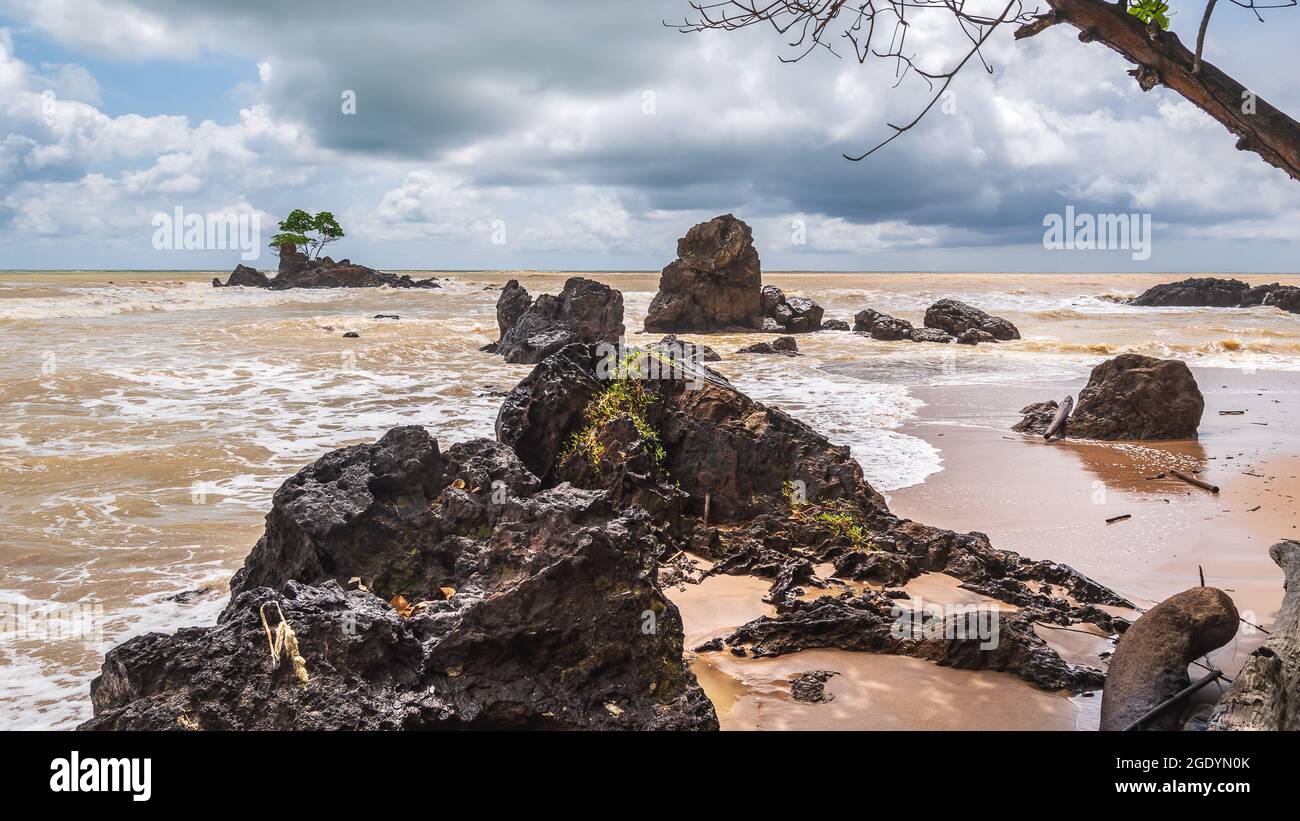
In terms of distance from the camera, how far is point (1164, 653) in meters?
3.10

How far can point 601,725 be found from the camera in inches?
113

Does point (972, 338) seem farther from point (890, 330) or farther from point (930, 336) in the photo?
point (890, 330)

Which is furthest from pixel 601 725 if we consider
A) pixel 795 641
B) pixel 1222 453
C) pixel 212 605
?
pixel 1222 453

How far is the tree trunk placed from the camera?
10.4 ft

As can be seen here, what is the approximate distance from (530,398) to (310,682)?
128 inches

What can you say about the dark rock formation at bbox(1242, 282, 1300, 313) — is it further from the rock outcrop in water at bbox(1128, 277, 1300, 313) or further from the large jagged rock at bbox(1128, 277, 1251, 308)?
the large jagged rock at bbox(1128, 277, 1251, 308)

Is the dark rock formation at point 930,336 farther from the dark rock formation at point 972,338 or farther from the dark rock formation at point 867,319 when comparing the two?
the dark rock formation at point 867,319

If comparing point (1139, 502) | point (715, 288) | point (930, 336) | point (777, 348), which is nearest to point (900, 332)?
point (930, 336)

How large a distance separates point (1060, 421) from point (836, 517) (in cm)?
618

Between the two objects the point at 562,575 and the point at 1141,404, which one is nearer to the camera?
the point at 562,575

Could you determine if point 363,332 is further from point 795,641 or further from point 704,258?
point 795,641

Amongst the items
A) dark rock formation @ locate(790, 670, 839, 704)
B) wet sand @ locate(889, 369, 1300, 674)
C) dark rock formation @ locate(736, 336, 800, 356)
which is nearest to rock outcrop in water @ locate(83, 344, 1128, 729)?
dark rock formation @ locate(790, 670, 839, 704)

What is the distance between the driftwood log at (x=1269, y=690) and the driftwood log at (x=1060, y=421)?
305 inches

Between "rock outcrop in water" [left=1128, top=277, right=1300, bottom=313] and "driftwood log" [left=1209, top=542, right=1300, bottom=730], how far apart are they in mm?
43624
